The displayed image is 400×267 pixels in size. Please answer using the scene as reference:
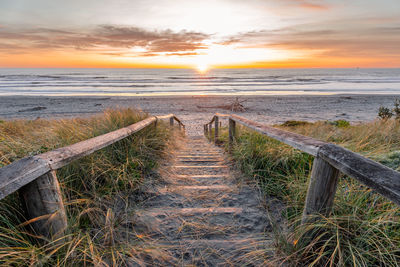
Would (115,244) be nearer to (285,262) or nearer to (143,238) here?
(143,238)

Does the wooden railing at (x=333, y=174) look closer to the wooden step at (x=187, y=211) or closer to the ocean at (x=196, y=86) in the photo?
the wooden step at (x=187, y=211)

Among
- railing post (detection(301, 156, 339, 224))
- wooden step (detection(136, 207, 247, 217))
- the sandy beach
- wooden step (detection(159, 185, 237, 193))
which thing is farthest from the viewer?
the sandy beach

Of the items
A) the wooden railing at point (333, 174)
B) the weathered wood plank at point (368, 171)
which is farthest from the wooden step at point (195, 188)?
the weathered wood plank at point (368, 171)

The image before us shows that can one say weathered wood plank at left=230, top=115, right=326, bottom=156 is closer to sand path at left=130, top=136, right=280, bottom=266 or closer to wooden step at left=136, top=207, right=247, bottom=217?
sand path at left=130, top=136, right=280, bottom=266

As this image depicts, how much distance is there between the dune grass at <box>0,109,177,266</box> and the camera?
1676 millimetres

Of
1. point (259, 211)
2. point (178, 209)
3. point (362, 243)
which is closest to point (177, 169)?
point (178, 209)

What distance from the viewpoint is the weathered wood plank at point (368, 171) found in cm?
128

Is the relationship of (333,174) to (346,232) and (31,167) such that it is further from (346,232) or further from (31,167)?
(31,167)

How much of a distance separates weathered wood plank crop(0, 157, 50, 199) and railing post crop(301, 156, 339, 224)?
201 centimetres

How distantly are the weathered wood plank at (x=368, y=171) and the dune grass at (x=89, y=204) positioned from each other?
1.69 meters

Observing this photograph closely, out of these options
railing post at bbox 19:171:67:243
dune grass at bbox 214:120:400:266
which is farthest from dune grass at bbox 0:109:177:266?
dune grass at bbox 214:120:400:266

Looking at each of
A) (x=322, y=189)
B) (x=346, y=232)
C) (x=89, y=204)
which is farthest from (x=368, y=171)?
(x=89, y=204)

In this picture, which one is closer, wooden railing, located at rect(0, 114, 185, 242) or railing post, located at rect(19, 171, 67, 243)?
wooden railing, located at rect(0, 114, 185, 242)

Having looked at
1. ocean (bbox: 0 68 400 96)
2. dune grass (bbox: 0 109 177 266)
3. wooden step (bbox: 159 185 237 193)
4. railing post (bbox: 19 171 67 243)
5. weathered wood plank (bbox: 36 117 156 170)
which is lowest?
ocean (bbox: 0 68 400 96)
